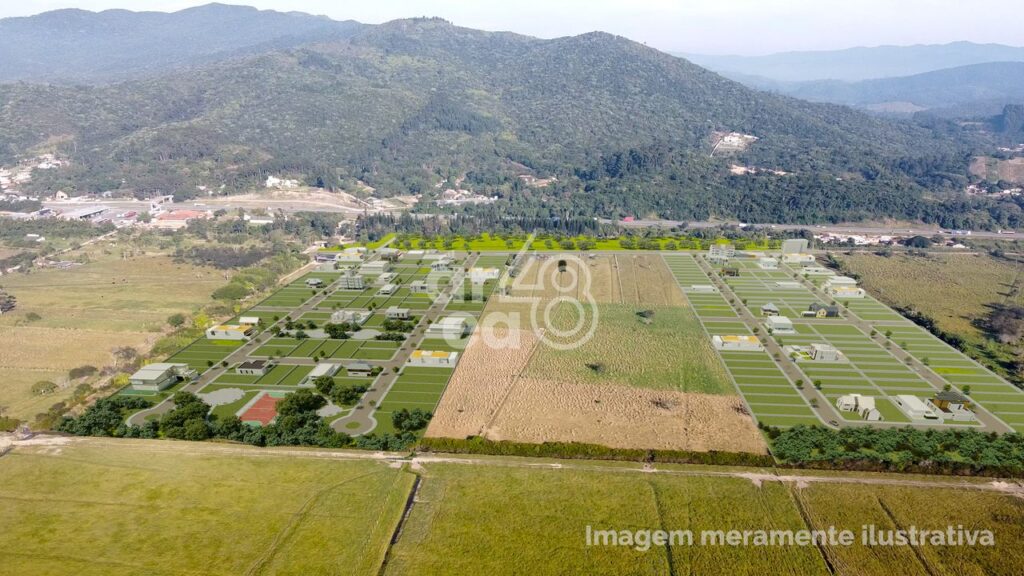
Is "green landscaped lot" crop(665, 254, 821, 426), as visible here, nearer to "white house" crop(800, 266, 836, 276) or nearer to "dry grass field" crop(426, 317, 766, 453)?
"dry grass field" crop(426, 317, 766, 453)

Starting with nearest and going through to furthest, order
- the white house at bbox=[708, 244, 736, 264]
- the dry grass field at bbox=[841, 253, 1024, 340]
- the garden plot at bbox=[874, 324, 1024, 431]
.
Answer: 1. the garden plot at bbox=[874, 324, 1024, 431]
2. the dry grass field at bbox=[841, 253, 1024, 340]
3. the white house at bbox=[708, 244, 736, 264]

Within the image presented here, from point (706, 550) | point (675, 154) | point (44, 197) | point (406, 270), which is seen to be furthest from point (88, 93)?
point (706, 550)

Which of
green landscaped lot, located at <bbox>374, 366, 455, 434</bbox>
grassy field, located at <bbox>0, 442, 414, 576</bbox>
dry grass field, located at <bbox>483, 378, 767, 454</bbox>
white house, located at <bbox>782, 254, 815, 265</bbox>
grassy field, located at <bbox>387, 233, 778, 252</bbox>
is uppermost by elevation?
grassy field, located at <bbox>387, 233, 778, 252</bbox>

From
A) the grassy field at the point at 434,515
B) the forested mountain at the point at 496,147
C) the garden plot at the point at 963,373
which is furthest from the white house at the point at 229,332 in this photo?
the forested mountain at the point at 496,147

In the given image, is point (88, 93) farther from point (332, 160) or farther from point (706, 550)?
point (706, 550)

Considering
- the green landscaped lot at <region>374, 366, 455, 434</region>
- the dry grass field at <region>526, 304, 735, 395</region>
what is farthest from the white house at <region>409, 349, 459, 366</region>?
the dry grass field at <region>526, 304, 735, 395</region>

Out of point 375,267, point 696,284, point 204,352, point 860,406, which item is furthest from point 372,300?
point 860,406
